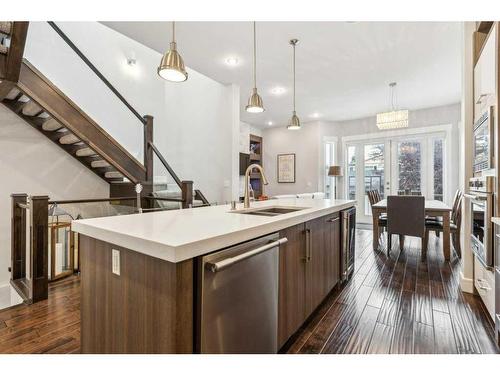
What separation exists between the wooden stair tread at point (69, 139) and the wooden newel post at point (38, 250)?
1.05 m

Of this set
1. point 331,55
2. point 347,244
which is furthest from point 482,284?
point 331,55

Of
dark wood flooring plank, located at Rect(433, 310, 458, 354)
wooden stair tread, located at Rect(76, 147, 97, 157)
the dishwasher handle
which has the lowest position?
dark wood flooring plank, located at Rect(433, 310, 458, 354)

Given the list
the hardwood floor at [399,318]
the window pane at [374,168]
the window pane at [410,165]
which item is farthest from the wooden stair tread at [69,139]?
the window pane at [410,165]

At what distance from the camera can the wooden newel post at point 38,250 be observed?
238 cm

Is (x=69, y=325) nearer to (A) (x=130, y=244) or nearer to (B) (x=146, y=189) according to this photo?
(A) (x=130, y=244)

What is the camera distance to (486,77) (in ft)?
6.83

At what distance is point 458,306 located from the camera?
2.29 metres

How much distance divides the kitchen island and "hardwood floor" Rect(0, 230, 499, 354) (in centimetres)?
35

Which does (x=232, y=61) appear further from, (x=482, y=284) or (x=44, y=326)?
(x=482, y=284)

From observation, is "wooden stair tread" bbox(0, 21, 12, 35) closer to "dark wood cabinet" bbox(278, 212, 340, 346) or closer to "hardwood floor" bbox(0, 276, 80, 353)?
"hardwood floor" bbox(0, 276, 80, 353)

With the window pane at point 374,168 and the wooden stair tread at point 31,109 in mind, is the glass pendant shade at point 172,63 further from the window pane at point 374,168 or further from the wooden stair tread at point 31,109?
the window pane at point 374,168

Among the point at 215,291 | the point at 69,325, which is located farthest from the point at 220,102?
the point at 215,291

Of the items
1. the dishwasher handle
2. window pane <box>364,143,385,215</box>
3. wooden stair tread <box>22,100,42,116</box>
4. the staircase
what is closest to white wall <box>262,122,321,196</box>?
window pane <box>364,143,385,215</box>

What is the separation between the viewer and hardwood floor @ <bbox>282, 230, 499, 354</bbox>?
1754 mm
